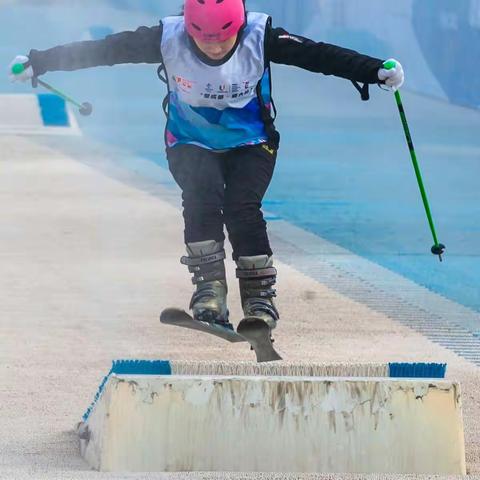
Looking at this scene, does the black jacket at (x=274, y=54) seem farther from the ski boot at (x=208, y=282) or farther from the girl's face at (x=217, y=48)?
the ski boot at (x=208, y=282)

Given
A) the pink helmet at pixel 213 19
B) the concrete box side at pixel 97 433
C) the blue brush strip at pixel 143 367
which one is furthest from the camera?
the blue brush strip at pixel 143 367

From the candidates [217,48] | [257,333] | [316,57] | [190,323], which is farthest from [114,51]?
[257,333]

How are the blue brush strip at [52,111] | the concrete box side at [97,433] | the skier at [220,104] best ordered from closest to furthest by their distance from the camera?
the concrete box side at [97,433], the skier at [220,104], the blue brush strip at [52,111]

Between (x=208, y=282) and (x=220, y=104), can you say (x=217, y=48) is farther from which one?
(x=208, y=282)

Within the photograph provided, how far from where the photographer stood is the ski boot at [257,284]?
7020 millimetres

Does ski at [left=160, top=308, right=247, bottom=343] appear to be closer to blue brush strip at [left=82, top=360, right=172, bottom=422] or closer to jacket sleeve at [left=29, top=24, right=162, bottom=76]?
blue brush strip at [left=82, top=360, right=172, bottom=422]

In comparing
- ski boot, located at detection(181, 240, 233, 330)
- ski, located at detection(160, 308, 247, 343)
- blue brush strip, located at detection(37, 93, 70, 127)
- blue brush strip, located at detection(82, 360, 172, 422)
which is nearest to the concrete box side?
blue brush strip, located at detection(82, 360, 172, 422)

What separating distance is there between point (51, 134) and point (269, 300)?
1341 centimetres

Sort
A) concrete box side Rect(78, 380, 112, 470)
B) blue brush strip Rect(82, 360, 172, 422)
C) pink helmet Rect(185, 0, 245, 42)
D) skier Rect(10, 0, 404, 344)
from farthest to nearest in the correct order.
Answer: blue brush strip Rect(82, 360, 172, 422)
skier Rect(10, 0, 404, 344)
pink helmet Rect(185, 0, 245, 42)
concrete box side Rect(78, 380, 112, 470)

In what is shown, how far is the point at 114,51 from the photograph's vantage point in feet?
22.9

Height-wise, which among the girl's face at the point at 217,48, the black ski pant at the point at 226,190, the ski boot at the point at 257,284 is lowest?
the ski boot at the point at 257,284

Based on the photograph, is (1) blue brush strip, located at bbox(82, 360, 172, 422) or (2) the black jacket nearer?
(2) the black jacket

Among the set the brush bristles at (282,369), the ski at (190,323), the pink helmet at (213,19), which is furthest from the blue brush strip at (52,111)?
the pink helmet at (213,19)

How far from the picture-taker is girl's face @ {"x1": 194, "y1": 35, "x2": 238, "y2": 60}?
6.77 m
